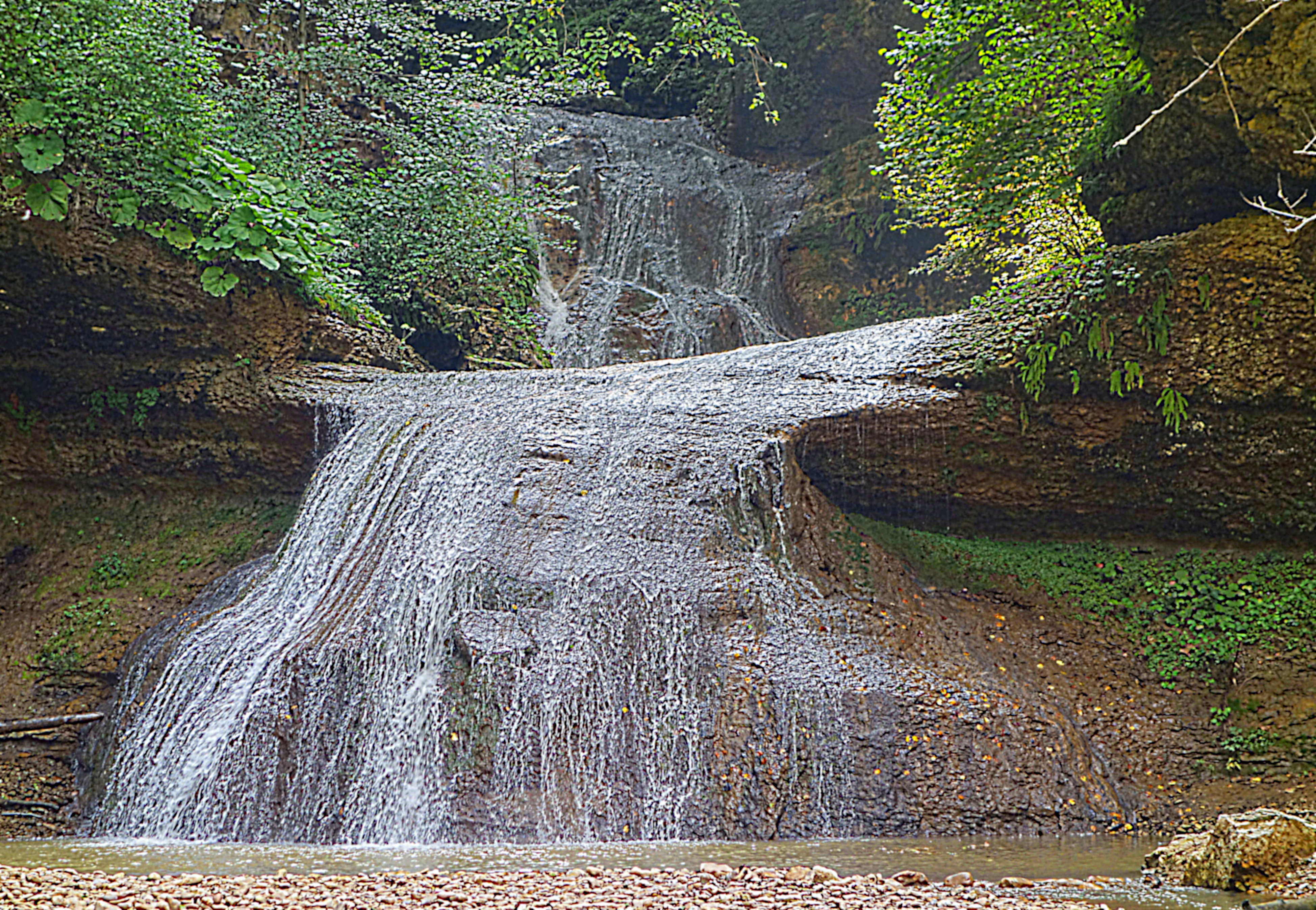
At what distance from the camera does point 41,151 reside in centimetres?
884

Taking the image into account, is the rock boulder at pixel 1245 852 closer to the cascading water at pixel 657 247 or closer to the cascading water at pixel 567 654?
the cascading water at pixel 567 654

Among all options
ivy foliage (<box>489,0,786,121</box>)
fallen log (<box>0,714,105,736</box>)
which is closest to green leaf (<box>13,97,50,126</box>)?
fallen log (<box>0,714,105,736</box>)

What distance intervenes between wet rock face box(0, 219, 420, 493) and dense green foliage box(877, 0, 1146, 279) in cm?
736

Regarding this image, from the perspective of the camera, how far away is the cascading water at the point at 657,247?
1592 cm

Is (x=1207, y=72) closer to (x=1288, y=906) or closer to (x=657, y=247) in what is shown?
(x=1288, y=906)

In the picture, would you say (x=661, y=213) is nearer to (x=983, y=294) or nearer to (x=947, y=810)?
(x=983, y=294)

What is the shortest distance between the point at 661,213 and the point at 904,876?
13.9 m

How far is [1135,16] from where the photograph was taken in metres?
9.16

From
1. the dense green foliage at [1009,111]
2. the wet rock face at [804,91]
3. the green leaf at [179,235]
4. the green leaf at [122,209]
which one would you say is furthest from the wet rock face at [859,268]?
the green leaf at [122,209]

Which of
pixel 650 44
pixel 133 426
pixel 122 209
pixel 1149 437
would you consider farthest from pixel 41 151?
pixel 650 44

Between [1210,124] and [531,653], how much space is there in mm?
6663

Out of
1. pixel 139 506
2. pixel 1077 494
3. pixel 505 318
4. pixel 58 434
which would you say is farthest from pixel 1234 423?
pixel 58 434

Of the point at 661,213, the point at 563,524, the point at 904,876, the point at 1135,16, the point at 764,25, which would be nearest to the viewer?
the point at 904,876

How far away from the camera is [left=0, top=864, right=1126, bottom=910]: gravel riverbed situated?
3.71 m
